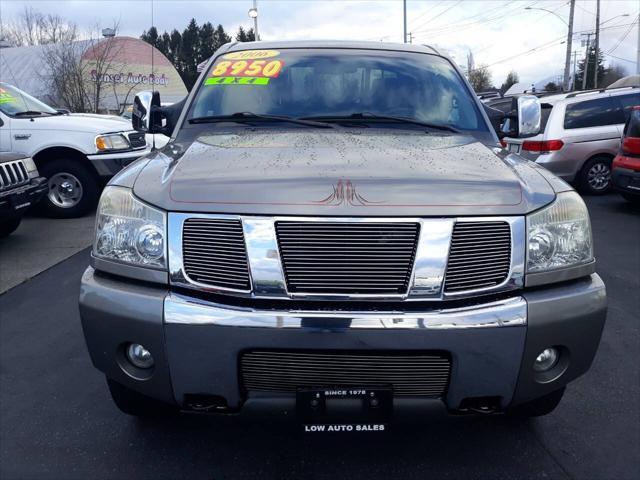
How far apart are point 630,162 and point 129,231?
26.0ft

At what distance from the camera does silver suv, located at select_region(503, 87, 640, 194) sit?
998 cm

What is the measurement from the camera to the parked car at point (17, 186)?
240 inches

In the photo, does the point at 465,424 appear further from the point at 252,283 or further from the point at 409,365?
the point at 252,283

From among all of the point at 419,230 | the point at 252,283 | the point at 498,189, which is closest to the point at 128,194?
the point at 252,283

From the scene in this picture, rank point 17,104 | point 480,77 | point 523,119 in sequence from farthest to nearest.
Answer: point 480,77 → point 17,104 → point 523,119

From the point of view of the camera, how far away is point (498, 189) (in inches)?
89.2

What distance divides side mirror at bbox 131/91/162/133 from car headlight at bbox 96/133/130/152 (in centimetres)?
463

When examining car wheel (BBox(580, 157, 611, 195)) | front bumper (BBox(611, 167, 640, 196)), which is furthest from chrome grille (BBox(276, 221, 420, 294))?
car wheel (BBox(580, 157, 611, 195))

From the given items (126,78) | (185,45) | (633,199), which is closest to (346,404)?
(633,199)

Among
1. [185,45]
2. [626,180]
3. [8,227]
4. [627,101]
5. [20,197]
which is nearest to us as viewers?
[20,197]

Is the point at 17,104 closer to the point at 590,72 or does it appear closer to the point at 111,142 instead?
the point at 111,142

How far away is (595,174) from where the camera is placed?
10273 millimetres

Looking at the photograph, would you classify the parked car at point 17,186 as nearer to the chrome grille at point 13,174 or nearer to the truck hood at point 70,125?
the chrome grille at point 13,174

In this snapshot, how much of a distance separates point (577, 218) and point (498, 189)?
1.27 ft
